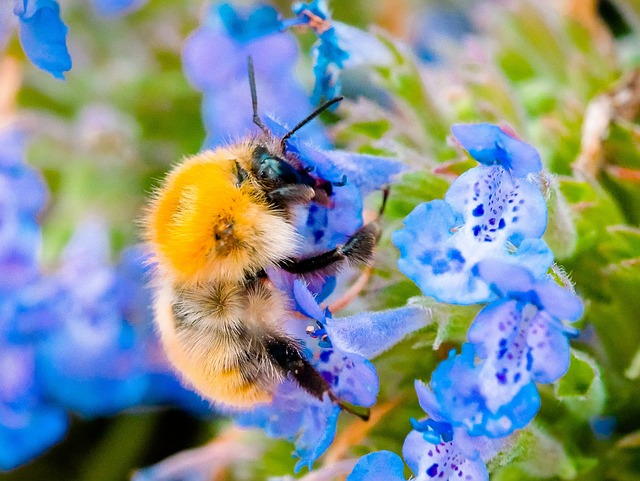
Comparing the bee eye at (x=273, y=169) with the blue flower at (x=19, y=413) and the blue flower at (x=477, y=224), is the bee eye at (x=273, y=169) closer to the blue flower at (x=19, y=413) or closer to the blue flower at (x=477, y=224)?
the blue flower at (x=477, y=224)

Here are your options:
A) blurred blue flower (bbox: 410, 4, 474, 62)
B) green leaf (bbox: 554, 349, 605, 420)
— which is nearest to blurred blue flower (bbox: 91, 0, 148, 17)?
blurred blue flower (bbox: 410, 4, 474, 62)

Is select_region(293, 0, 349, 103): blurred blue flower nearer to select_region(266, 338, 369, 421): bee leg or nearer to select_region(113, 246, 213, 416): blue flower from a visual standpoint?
select_region(266, 338, 369, 421): bee leg

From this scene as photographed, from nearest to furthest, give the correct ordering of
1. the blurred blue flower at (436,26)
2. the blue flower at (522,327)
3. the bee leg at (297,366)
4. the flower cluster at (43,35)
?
the blue flower at (522,327), the flower cluster at (43,35), the bee leg at (297,366), the blurred blue flower at (436,26)

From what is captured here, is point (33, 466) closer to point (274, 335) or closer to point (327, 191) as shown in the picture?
point (274, 335)

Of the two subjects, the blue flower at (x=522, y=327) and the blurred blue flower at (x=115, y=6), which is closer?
the blue flower at (x=522, y=327)

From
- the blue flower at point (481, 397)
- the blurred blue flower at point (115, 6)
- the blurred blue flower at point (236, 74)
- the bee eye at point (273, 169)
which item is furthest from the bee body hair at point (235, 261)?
the blurred blue flower at point (115, 6)

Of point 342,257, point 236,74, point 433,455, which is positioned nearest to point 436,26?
point 236,74

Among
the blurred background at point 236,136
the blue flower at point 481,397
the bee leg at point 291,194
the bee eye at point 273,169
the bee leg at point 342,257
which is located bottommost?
the blurred background at point 236,136

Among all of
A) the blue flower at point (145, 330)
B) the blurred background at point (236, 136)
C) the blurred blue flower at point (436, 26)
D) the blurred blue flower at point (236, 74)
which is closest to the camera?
the blurred background at point (236, 136)
